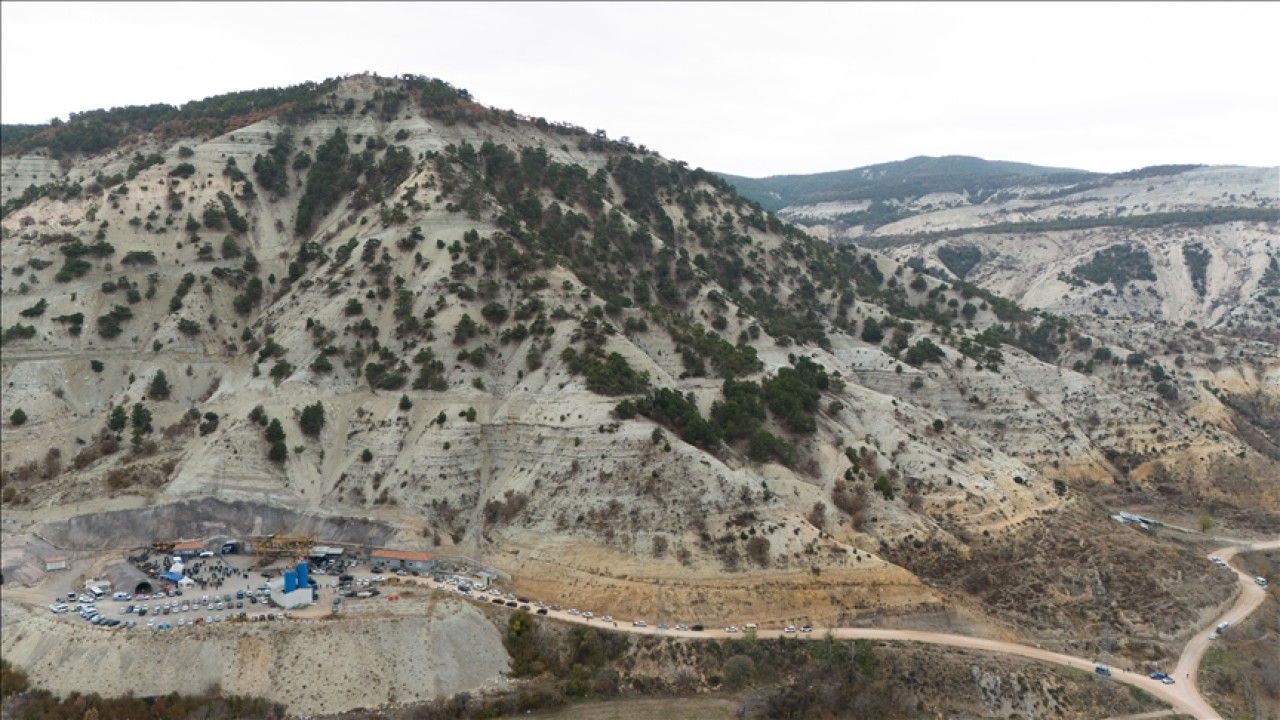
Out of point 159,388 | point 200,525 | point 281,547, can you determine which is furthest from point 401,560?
point 159,388

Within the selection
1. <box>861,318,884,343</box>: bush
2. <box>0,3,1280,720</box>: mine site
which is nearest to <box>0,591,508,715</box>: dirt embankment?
<box>0,3,1280,720</box>: mine site

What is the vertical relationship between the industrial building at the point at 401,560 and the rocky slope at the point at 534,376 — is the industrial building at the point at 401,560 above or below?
below

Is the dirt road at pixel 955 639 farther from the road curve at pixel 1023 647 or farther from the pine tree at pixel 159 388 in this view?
the pine tree at pixel 159 388

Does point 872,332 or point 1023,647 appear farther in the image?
point 872,332

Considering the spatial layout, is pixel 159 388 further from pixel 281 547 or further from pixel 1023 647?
pixel 1023 647

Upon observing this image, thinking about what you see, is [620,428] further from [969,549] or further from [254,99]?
[254,99]

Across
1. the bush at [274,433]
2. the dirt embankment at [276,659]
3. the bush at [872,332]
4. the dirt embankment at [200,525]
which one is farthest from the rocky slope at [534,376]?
the dirt embankment at [276,659]
